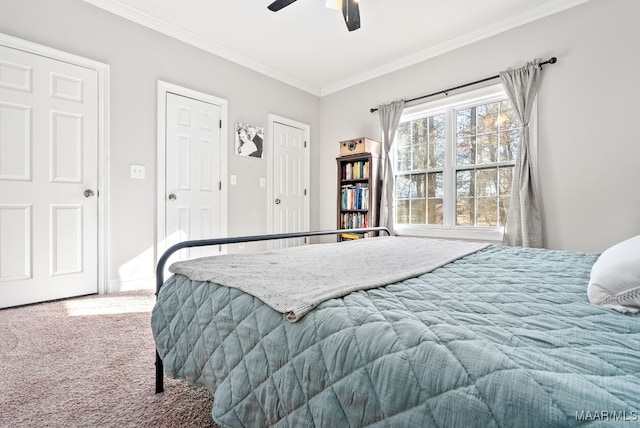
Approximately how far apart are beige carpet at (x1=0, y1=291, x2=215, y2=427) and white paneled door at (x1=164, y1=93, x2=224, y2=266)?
1225 millimetres

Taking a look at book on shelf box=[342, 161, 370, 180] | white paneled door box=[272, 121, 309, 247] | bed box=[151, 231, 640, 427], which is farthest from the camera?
white paneled door box=[272, 121, 309, 247]

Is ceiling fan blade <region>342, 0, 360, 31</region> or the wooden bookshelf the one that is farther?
the wooden bookshelf

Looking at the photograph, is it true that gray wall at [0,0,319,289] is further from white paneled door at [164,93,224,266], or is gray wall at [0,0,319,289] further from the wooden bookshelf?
the wooden bookshelf

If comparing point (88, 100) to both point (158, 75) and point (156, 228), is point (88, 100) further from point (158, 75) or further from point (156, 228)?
point (156, 228)

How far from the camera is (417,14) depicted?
9.77 feet

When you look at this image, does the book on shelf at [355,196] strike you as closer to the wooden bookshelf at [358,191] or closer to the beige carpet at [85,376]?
the wooden bookshelf at [358,191]

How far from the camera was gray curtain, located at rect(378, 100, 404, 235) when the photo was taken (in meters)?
3.88

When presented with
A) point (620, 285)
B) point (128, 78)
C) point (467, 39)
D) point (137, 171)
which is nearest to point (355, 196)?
point (467, 39)

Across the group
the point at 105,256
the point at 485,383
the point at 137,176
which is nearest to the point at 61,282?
the point at 105,256

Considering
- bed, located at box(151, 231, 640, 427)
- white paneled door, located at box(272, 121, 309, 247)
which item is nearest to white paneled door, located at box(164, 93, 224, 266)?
white paneled door, located at box(272, 121, 309, 247)

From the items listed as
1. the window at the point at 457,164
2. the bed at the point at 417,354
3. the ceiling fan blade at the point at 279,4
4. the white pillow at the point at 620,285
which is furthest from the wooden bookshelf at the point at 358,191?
the white pillow at the point at 620,285

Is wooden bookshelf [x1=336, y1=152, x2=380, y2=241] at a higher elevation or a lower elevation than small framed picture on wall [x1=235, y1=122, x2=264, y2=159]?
lower

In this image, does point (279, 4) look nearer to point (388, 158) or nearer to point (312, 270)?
point (312, 270)

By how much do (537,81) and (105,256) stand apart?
436cm
